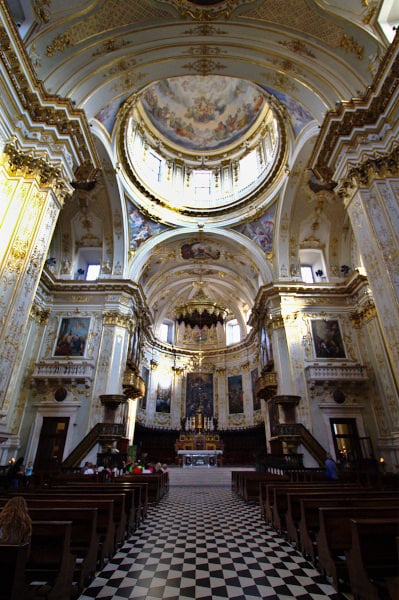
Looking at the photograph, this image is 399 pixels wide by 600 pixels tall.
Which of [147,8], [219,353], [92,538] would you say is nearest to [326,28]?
[147,8]

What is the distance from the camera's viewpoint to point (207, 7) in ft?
28.7

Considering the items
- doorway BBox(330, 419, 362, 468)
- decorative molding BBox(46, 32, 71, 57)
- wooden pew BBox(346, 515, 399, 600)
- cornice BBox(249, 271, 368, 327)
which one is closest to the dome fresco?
decorative molding BBox(46, 32, 71, 57)

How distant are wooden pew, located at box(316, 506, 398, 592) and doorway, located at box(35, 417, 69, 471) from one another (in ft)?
38.5

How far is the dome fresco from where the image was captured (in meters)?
16.9

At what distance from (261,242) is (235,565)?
14.9 meters

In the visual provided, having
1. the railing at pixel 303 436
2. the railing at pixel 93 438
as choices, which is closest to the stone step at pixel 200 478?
the railing at pixel 303 436

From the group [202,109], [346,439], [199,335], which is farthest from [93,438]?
[202,109]

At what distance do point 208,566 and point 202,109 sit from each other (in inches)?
A: 826

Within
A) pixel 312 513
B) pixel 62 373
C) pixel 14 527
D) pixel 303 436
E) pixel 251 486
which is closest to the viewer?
pixel 14 527

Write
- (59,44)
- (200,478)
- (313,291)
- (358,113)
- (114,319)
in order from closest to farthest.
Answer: (358,113)
(59,44)
(200,478)
(114,319)
(313,291)

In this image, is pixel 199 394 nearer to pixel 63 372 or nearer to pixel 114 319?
pixel 114 319

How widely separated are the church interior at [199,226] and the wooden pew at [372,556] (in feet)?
12.0

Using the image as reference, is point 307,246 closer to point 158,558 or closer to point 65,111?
point 65,111

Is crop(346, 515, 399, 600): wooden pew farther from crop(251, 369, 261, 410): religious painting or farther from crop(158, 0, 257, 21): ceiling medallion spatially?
crop(251, 369, 261, 410): religious painting
